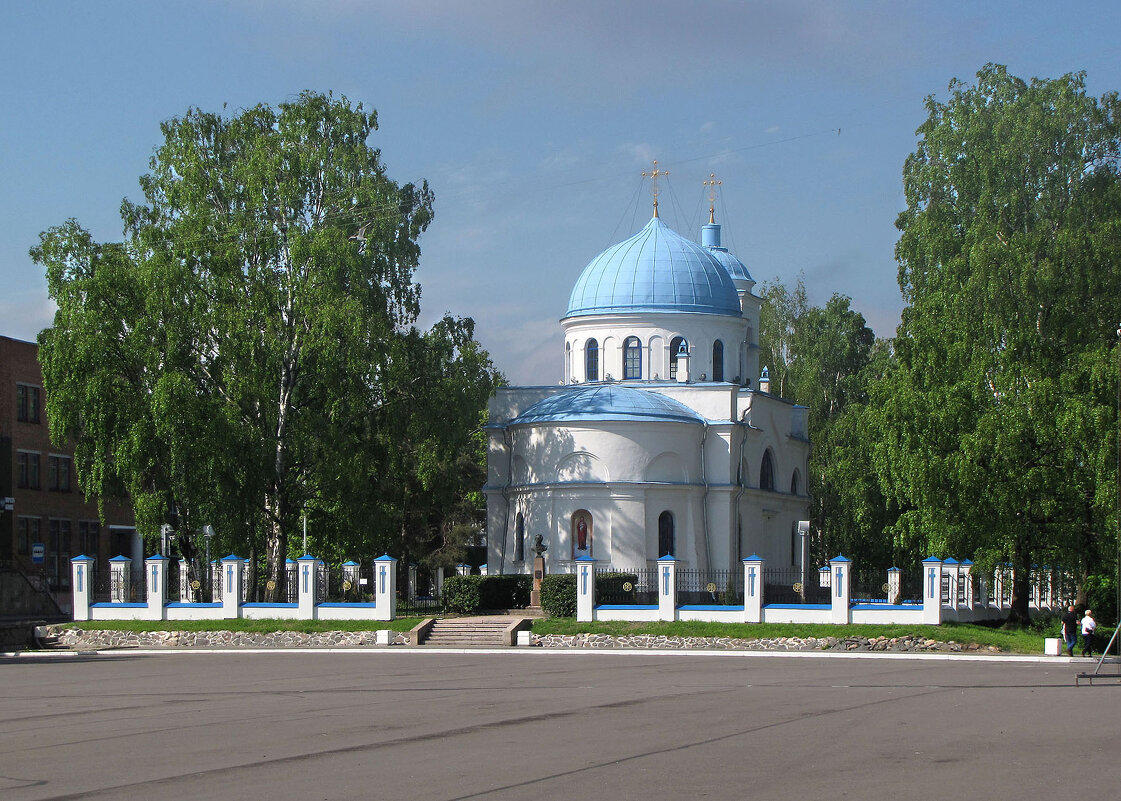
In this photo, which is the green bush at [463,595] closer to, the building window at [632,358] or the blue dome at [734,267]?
the building window at [632,358]

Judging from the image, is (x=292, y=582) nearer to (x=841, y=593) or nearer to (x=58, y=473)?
(x=841, y=593)

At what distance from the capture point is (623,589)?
120 ft

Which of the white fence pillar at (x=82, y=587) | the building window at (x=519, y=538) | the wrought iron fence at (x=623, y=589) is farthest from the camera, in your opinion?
the building window at (x=519, y=538)

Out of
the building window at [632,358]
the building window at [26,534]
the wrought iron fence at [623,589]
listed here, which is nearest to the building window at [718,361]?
the building window at [632,358]

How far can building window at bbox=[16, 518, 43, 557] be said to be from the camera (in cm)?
4516

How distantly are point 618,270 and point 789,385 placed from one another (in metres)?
14.6

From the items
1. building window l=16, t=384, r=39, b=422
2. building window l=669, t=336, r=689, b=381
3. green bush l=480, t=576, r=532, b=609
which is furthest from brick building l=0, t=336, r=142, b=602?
building window l=669, t=336, r=689, b=381

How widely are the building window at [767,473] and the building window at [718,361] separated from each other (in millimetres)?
3020

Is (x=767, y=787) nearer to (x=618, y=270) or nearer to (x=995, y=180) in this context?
(x=995, y=180)

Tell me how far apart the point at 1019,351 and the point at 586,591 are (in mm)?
11785

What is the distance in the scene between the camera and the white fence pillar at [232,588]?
34.6 m

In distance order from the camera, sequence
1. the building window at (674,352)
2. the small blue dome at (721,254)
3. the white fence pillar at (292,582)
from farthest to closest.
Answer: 1. the small blue dome at (721,254)
2. the building window at (674,352)
3. the white fence pillar at (292,582)

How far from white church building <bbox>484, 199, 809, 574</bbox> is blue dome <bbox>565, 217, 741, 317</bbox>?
0.16 ft

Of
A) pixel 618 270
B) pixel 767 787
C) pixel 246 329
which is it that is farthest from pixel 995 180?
pixel 767 787
